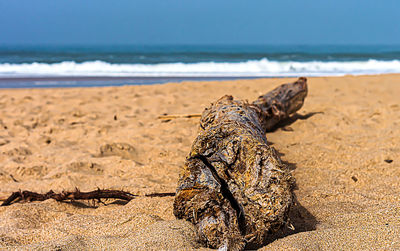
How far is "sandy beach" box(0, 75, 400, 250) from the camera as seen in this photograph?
1.86 meters

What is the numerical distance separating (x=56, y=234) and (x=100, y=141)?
2.12m

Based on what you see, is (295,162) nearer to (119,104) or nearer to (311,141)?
(311,141)

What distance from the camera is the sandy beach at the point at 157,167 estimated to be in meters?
1.86

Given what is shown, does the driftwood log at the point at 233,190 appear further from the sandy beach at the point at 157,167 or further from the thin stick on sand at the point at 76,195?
the thin stick on sand at the point at 76,195

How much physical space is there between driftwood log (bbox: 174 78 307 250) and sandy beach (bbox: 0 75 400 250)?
110mm

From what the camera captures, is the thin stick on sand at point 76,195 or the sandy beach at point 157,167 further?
the thin stick on sand at point 76,195

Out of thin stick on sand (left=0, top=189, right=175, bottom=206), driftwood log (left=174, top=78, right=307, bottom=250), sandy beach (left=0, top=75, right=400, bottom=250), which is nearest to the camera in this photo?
driftwood log (left=174, top=78, right=307, bottom=250)

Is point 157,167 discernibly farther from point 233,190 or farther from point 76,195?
point 233,190

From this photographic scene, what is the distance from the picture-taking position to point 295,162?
3.21m

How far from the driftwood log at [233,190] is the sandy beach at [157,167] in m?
0.11

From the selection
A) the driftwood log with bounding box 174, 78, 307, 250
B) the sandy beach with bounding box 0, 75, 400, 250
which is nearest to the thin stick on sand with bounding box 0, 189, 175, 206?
the sandy beach with bounding box 0, 75, 400, 250

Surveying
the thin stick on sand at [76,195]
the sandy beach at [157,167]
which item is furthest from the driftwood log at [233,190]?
the thin stick on sand at [76,195]

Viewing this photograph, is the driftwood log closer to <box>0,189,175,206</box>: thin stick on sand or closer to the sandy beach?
the sandy beach

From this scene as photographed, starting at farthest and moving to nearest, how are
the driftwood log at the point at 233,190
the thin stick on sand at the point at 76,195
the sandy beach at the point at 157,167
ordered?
the thin stick on sand at the point at 76,195
the sandy beach at the point at 157,167
the driftwood log at the point at 233,190
